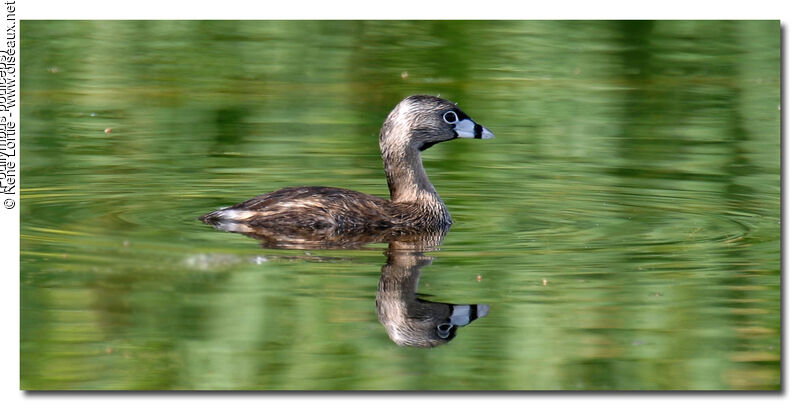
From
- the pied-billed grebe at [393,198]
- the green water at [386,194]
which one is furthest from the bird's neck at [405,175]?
the green water at [386,194]

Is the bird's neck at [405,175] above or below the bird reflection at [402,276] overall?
above

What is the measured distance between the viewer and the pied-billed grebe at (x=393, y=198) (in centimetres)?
1036

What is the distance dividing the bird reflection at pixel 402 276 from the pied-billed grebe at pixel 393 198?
104 mm

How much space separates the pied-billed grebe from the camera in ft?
34.0

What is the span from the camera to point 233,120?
49.2 ft

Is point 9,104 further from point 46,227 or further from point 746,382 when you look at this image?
point 746,382

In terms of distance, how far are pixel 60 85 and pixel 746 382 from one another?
1047cm

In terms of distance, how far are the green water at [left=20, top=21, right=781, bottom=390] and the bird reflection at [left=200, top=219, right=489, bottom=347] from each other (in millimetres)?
110

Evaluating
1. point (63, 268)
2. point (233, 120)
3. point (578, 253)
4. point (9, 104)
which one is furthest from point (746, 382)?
point (233, 120)

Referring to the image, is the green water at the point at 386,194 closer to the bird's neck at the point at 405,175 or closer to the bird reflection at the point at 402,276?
the bird reflection at the point at 402,276

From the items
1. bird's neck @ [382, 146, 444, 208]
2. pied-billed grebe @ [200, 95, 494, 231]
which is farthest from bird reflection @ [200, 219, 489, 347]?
bird's neck @ [382, 146, 444, 208]

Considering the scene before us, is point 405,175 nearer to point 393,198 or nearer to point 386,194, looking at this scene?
point 393,198

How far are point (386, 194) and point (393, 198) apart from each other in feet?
2.62

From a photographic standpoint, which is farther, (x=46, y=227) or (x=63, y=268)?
(x=46, y=227)
